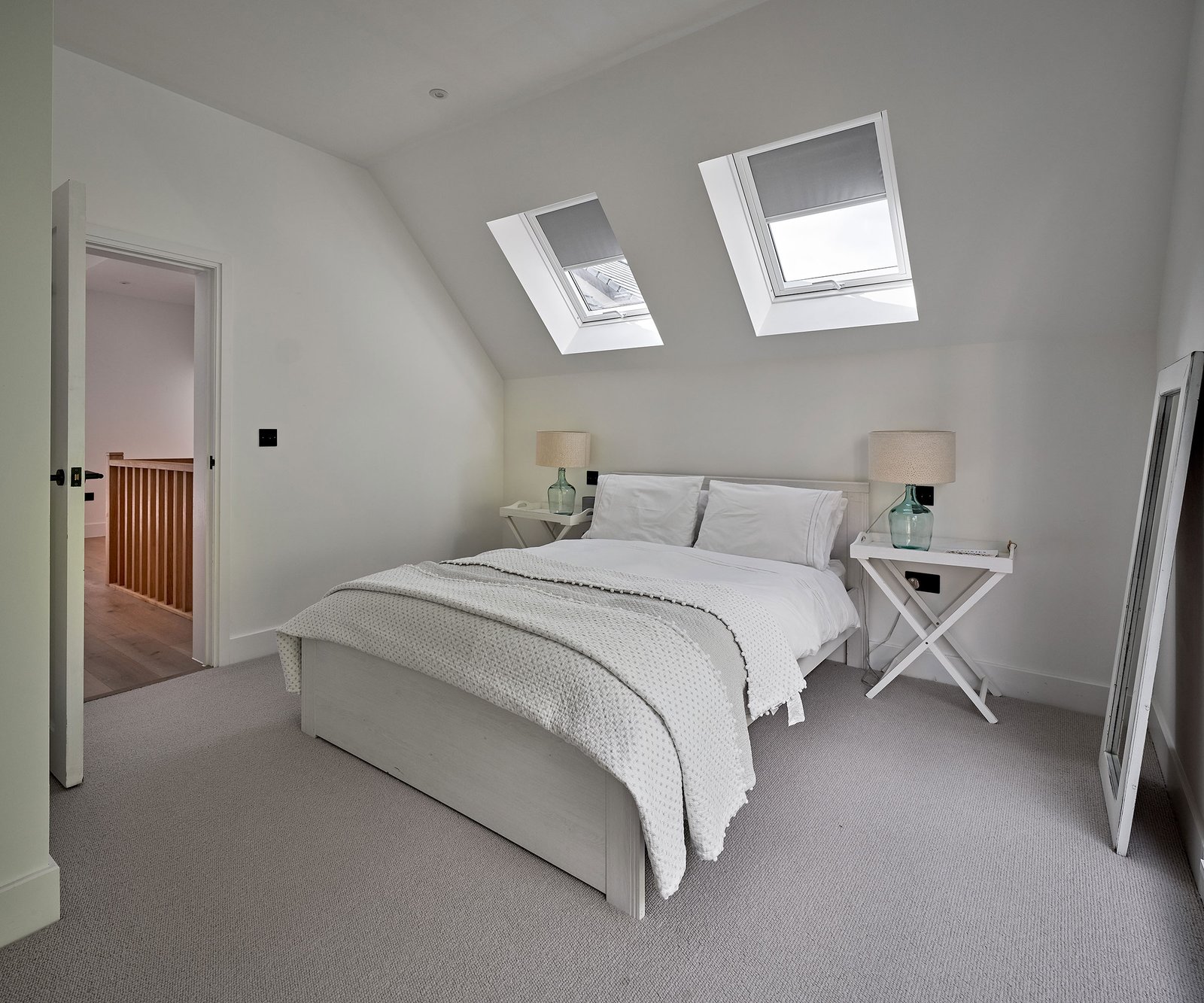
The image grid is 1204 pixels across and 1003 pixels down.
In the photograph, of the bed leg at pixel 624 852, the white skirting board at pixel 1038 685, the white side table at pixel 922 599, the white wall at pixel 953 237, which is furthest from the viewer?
the white skirting board at pixel 1038 685

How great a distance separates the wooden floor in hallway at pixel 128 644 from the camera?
123 inches

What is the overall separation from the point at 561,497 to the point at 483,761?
2439mm

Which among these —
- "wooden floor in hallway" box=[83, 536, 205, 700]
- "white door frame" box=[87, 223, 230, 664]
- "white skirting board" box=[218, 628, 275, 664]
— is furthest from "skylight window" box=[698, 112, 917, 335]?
"wooden floor in hallway" box=[83, 536, 205, 700]

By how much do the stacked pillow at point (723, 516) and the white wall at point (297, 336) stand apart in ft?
4.09

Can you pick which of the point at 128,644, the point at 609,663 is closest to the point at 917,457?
the point at 609,663

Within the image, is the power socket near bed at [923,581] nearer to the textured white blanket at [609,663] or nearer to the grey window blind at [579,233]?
the textured white blanket at [609,663]

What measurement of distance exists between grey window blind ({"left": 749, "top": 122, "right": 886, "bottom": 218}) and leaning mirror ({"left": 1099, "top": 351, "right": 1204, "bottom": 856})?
143cm

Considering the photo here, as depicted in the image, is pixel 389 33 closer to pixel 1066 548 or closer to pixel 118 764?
pixel 118 764

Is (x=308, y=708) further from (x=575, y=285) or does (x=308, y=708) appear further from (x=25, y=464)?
(x=575, y=285)

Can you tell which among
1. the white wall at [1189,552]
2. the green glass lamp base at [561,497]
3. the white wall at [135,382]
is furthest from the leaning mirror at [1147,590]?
the white wall at [135,382]

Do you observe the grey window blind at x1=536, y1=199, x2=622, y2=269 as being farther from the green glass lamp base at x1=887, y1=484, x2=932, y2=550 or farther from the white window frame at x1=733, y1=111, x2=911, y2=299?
the green glass lamp base at x1=887, y1=484, x2=932, y2=550

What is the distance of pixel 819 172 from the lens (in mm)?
3068

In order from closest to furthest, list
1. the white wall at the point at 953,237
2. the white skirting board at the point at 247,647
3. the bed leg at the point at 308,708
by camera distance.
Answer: the white wall at the point at 953,237 → the bed leg at the point at 308,708 → the white skirting board at the point at 247,647

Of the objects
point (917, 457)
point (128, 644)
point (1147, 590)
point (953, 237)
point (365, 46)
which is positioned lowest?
point (128, 644)
